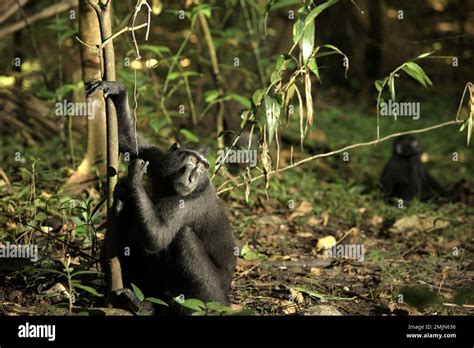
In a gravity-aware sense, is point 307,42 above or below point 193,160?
above

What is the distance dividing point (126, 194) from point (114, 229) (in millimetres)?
341

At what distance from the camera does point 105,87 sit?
525 centimetres

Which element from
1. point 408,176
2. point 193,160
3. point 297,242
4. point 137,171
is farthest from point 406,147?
point 137,171

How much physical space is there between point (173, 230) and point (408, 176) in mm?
6555

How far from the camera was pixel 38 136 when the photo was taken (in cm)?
1020

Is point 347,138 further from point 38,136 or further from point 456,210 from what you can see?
point 38,136

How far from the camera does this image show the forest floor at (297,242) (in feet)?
20.0

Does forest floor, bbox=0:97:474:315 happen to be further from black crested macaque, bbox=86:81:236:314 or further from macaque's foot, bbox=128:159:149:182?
macaque's foot, bbox=128:159:149:182

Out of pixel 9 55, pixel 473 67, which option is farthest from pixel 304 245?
pixel 473 67

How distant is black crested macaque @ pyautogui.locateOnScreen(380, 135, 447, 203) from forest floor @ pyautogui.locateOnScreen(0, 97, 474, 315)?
0.41 m

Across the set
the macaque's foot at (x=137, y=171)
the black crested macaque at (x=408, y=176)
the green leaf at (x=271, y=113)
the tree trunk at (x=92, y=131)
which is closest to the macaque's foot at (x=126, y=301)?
the macaque's foot at (x=137, y=171)

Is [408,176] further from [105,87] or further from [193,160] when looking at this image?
[105,87]

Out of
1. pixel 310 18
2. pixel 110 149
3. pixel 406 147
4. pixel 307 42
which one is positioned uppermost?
pixel 310 18

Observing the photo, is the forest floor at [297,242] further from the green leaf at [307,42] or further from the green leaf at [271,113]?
the green leaf at [307,42]
